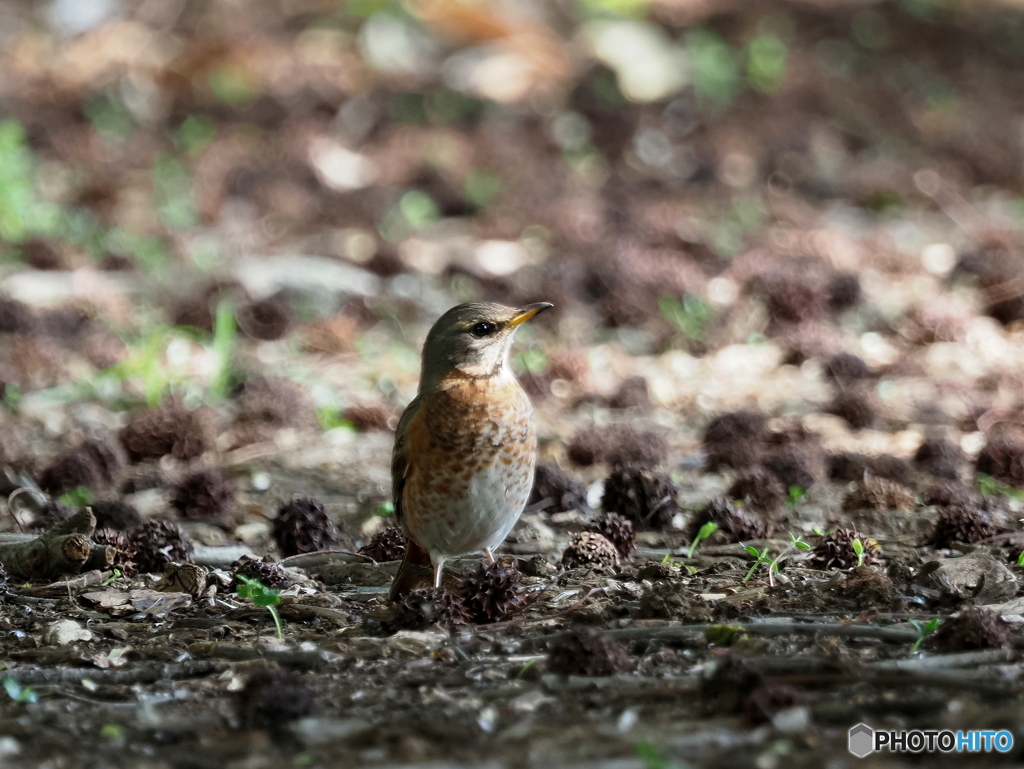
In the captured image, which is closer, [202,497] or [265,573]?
[265,573]

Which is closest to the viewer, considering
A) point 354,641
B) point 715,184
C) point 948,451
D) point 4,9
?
point 354,641

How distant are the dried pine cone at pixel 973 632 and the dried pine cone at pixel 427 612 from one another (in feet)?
4.56

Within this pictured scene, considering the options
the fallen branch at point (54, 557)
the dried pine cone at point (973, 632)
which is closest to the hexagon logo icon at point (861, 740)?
the dried pine cone at point (973, 632)

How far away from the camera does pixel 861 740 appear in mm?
A: 2973

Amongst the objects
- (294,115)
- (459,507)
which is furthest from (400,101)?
(459,507)

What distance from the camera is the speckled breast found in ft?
14.7

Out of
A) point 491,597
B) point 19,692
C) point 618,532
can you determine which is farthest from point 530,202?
point 19,692

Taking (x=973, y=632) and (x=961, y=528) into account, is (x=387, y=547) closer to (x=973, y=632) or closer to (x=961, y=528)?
(x=961, y=528)

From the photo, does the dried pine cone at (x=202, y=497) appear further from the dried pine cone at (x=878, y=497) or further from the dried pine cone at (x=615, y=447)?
the dried pine cone at (x=878, y=497)

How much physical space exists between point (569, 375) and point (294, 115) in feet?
19.3

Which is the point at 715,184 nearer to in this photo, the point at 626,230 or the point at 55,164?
the point at 626,230

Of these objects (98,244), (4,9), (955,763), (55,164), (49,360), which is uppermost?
(4,9)

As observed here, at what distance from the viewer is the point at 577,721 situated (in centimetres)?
317

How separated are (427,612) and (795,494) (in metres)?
1.96
